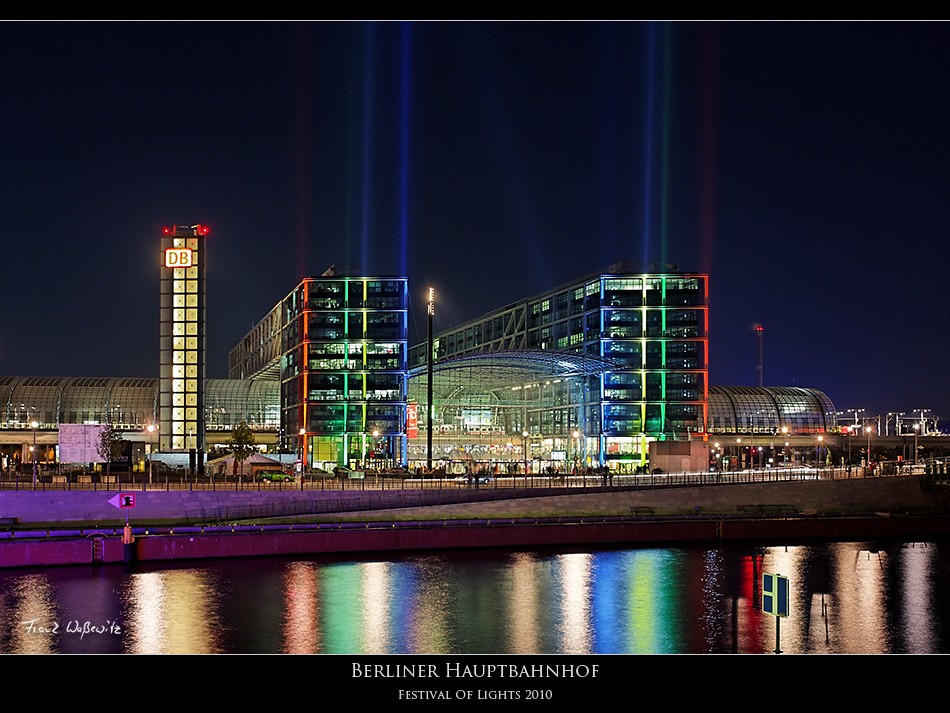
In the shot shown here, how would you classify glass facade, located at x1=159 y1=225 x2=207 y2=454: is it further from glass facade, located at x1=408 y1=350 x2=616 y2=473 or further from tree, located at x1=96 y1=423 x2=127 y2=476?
glass facade, located at x1=408 y1=350 x2=616 y2=473

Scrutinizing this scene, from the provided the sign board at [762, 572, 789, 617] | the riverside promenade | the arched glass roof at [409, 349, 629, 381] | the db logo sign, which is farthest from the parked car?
the sign board at [762, 572, 789, 617]

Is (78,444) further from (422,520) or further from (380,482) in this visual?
(422,520)

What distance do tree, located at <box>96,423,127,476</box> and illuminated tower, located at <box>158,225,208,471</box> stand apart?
18.0 ft

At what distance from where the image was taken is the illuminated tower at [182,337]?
124 meters

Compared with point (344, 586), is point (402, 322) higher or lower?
higher

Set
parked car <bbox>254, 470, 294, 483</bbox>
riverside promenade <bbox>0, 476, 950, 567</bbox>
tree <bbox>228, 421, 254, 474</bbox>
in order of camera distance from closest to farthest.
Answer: riverside promenade <bbox>0, 476, 950, 567</bbox> → parked car <bbox>254, 470, 294, 483</bbox> → tree <bbox>228, 421, 254, 474</bbox>

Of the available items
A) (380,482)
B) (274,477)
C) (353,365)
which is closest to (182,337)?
(353,365)

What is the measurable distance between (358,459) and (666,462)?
50.0 metres

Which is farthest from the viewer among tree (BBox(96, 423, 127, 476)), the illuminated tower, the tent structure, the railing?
the illuminated tower

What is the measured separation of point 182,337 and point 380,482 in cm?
4929

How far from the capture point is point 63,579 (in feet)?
190
